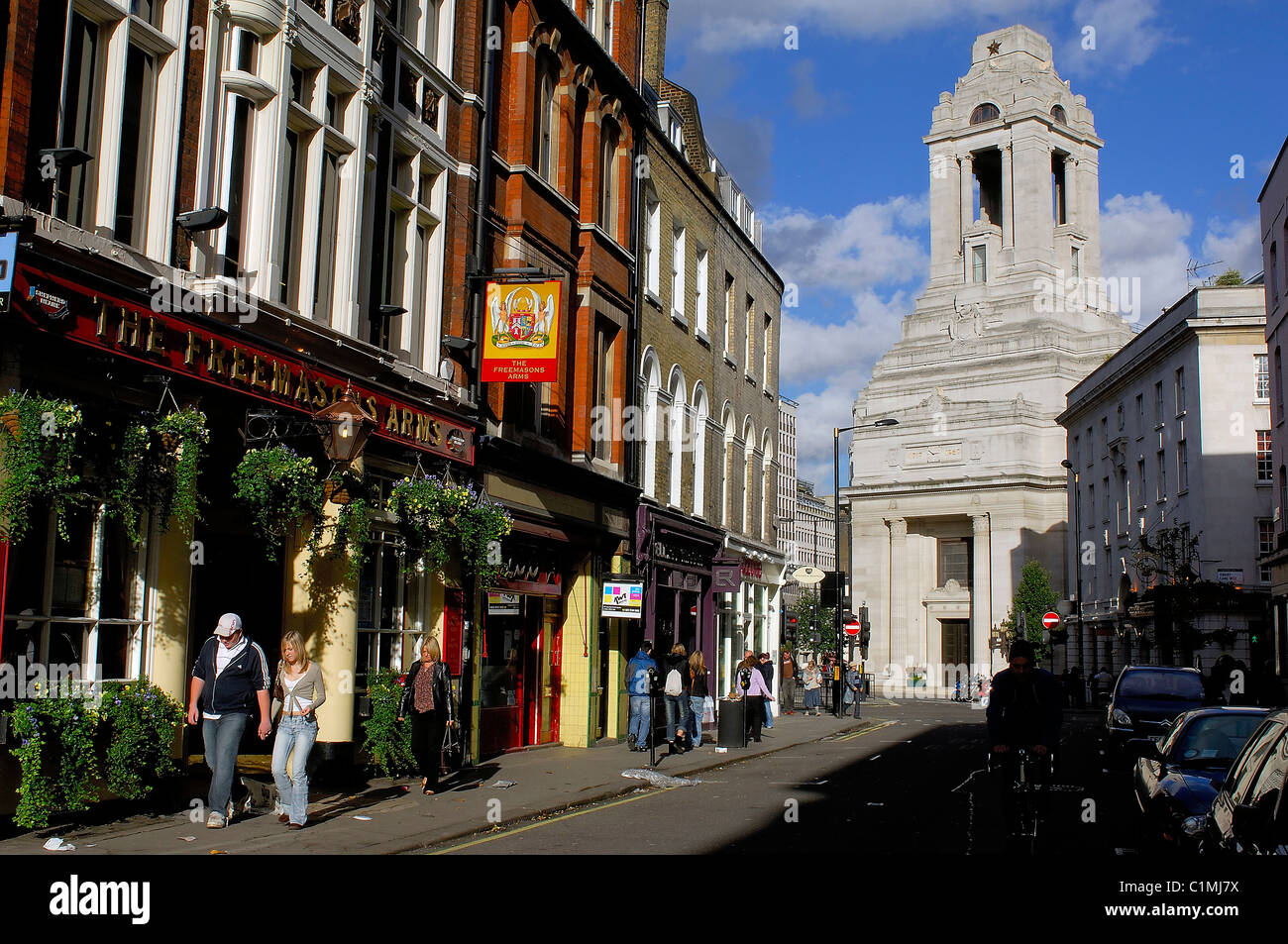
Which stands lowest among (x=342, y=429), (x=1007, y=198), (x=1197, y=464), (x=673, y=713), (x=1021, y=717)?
(x=673, y=713)

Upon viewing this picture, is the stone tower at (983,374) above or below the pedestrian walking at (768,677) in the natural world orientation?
above

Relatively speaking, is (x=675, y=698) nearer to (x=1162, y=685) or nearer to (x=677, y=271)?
(x=1162, y=685)

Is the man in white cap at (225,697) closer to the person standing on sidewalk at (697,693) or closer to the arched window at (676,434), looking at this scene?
the person standing on sidewalk at (697,693)

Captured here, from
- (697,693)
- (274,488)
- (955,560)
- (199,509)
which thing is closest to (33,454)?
(274,488)

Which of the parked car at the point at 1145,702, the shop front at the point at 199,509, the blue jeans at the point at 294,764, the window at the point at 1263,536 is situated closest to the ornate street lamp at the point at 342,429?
the shop front at the point at 199,509

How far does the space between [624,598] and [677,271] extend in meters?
10.3

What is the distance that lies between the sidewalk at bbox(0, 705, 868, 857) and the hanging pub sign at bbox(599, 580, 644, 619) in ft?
7.65

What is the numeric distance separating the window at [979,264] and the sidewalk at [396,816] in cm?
8322

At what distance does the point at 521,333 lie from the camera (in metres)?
17.8

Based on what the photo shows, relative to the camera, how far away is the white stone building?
4878 centimetres

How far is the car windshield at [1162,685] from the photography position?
2209cm

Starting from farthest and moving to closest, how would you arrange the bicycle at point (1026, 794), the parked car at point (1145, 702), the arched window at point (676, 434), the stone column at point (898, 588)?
1. the stone column at point (898, 588)
2. the arched window at point (676, 434)
3. the parked car at point (1145, 702)
4. the bicycle at point (1026, 794)

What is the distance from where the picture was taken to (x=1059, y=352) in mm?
88625
